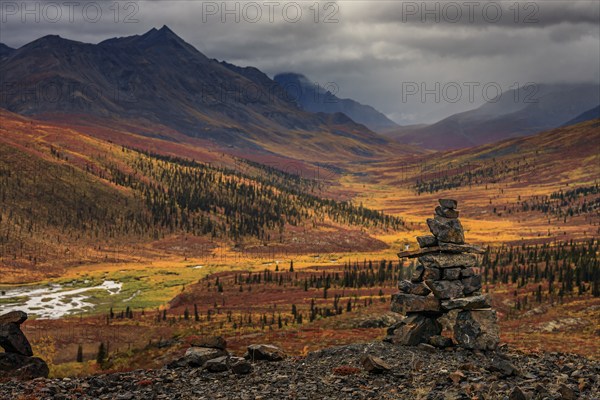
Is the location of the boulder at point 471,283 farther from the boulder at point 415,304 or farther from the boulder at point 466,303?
the boulder at point 415,304

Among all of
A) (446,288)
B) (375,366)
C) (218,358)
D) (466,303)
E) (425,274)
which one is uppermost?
(425,274)

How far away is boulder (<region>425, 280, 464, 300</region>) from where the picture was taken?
108 feet

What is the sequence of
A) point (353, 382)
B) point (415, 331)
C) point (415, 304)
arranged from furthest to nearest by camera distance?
point (415, 304)
point (415, 331)
point (353, 382)

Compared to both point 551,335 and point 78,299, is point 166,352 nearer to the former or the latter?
point 551,335

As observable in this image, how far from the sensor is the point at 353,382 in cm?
2445

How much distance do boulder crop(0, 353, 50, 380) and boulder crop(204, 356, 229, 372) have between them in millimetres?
9697

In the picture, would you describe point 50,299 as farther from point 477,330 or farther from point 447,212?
point 477,330

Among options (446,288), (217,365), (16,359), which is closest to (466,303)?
(446,288)

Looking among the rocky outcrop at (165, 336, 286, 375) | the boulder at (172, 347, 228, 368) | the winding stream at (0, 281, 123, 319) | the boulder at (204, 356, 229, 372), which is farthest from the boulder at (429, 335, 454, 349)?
the winding stream at (0, 281, 123, 319)

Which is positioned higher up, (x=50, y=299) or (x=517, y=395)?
(x=517, y=395)

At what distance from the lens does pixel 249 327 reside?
6028 centimetres

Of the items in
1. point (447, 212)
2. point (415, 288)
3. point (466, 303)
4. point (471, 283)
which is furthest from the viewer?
Answer: point (447, 212)

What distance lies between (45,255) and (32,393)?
134 m

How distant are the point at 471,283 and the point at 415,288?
11.9 feet
